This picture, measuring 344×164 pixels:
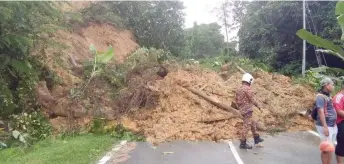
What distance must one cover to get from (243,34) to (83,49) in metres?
17.5

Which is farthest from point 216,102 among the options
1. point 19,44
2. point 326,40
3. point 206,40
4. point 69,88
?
point 206,40

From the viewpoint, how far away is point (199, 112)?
11.0 meters

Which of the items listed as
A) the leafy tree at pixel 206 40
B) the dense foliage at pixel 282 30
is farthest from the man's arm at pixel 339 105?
the leafy tree at pixel 206 40

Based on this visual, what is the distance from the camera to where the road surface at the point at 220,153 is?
24.5 ft

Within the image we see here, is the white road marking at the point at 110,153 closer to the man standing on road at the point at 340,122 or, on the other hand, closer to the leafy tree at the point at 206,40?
the man standing on road at the point at 340,122

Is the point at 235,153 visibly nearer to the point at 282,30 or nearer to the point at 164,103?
the point at 164,103

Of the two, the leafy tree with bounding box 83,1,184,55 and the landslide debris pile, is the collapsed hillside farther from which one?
the leafy tree with bounding box 83,1,184,55

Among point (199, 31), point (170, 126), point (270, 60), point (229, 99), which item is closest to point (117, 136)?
point (170, 126)

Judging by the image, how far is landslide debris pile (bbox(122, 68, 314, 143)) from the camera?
9930mm

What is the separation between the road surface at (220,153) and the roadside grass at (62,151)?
0.41 m

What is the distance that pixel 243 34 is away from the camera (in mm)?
32438

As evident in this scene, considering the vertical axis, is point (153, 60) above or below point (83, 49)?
below

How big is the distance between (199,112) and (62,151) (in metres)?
4.42

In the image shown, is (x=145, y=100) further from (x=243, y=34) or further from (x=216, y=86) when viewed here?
(x=243, y=34)
